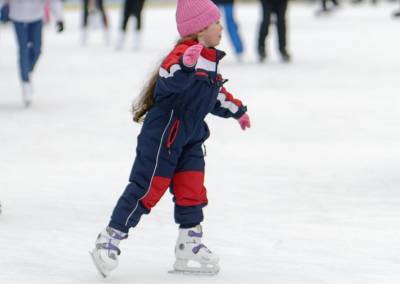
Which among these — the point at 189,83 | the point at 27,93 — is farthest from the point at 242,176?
the point at 27,93

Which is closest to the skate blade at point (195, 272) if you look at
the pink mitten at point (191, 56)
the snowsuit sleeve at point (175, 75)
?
the snowsuit sleeve at point (175, 75)

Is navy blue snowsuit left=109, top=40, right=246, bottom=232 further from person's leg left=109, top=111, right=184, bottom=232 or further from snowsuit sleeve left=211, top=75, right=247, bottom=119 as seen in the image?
snowsuit sleeve left=211, top=75, right=247, bottom=119

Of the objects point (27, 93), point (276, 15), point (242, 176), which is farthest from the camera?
point (276, 15)

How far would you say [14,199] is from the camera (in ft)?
25.2

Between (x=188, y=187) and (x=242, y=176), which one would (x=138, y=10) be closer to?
(x=242, y=176)

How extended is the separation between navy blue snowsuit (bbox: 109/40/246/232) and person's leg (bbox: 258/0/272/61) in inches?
478

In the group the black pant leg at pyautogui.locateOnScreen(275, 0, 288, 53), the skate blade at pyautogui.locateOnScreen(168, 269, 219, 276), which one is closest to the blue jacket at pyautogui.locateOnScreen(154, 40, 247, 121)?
the skate blade at pyautogui.locateOnScreen(168, 269, 219, 276)

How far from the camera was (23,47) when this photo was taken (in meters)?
12.5

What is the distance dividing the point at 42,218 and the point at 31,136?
3.84 metres

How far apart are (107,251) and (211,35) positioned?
1.00m

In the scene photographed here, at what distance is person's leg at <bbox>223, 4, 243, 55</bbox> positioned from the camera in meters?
17.8

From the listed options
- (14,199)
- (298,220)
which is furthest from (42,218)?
(298,220)

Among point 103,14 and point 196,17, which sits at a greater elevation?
point 196,17

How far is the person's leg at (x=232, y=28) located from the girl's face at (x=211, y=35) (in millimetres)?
12475
